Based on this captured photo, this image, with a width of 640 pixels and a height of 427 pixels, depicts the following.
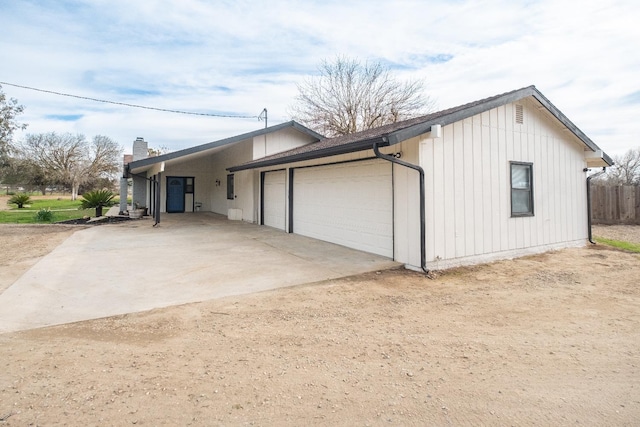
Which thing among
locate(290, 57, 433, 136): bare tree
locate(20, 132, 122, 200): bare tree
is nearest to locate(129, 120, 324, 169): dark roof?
locate(290, 57, 433, 136): bare tree

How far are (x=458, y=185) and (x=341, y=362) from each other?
15.6ft

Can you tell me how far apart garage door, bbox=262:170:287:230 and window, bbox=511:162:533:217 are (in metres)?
6.60

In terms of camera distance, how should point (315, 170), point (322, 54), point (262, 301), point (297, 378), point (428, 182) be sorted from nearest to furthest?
1. point (297, 378)
2. point (262, 301)
3. point (428, 182)
4. point (315, 170)
5. point (322, 54)

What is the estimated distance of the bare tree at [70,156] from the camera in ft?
127

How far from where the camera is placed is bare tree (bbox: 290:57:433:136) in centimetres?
2150

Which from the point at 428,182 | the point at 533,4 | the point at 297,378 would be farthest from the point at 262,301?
the point at 533,4

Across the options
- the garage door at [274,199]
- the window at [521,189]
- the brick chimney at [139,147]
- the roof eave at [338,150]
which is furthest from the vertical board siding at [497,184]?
the brick chimney at [139,147]

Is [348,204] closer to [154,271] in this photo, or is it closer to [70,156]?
[154,271]

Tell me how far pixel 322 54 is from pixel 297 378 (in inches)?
855

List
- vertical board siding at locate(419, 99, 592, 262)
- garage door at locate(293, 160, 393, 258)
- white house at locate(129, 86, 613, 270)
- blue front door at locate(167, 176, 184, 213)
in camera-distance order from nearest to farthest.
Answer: white house at locate(129, 86, 613, 270) < vertical board siding at locate(419, 99, 592, 262) < garage door at locate(293, 160, 393, 258) < blue front door at locate(167, 176, 184, 213)

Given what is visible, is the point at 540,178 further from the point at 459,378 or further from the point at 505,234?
the point at 459,378

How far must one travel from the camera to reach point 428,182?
6.10 m

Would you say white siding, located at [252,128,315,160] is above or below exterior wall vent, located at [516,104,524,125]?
above

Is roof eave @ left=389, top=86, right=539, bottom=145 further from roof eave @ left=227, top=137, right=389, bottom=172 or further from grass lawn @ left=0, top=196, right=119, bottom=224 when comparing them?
grass lawn @ left=0, top=196, right=119, bottom=224
